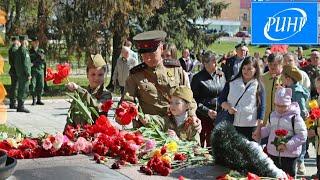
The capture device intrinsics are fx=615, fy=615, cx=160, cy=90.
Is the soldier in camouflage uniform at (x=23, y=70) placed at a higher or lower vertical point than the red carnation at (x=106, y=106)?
lower

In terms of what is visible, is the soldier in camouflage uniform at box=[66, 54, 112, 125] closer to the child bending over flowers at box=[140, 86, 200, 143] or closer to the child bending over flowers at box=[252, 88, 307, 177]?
the child bending over flowers at box=[140, 86, 200, 143]

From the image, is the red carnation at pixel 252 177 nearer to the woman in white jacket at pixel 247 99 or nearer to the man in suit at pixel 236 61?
the woman in white jacket at pixel 247 99

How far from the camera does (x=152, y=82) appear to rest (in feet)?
17.0

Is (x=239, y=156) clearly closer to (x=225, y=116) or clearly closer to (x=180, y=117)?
(x=180, y=117)

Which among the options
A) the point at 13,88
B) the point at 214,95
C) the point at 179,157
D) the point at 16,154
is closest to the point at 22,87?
the point at 13,88

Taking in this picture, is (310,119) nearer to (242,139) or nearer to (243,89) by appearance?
(243,89)

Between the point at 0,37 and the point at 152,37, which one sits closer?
the point at 0,37

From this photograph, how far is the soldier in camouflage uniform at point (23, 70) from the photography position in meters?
13.4

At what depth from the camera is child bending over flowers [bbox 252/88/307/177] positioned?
5.91m


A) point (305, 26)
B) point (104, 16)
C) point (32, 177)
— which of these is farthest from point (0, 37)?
point (104, 16)

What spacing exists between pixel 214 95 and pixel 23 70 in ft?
23.3

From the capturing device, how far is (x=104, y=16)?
18.0 metres

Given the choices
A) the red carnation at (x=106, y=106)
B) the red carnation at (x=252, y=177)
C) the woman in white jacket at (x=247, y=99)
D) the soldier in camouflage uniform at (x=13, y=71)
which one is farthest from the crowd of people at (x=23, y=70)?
the red carnation at (x=252, y=177)

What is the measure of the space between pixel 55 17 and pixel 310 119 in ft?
41.4
